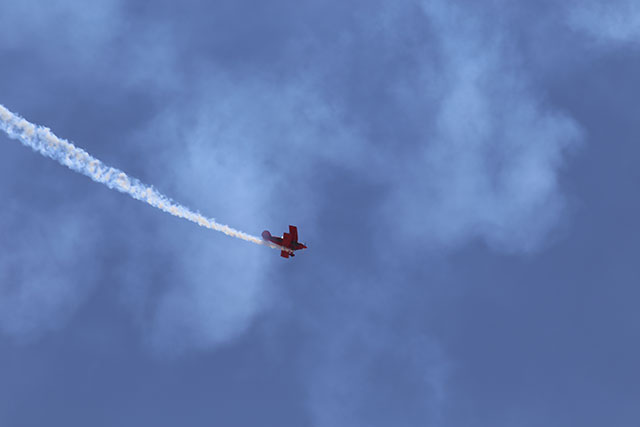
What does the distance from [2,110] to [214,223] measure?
31695mm

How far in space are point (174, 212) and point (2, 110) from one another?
25125mm

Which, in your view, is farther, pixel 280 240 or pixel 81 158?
pixel 280 240

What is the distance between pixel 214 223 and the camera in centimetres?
12425

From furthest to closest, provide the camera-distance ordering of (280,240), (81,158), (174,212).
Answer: (280,240)
(174,212)
(81,158)

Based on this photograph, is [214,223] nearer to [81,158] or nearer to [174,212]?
[174,212]

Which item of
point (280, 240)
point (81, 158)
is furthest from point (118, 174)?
point (280, 240)

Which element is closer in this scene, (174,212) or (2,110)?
(2,110)

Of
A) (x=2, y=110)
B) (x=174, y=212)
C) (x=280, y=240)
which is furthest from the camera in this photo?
(x=280, y=240)

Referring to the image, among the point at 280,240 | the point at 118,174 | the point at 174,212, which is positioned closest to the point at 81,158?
the point at 118,174

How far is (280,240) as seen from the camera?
135 meters

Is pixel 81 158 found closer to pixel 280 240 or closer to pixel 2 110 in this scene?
pixel 2 110

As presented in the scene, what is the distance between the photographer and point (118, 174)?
4528 inches

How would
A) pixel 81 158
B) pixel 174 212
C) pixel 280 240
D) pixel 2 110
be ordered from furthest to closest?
1. pixel 280 240
2. pixel 174 212
3. pixel 81 158
4. pixel 2 110

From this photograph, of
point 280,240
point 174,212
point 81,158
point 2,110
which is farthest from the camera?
point 280,240
